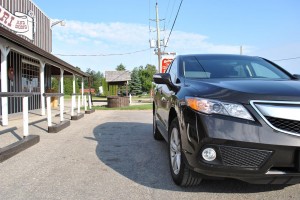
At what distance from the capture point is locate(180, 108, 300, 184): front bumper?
296 centimetres

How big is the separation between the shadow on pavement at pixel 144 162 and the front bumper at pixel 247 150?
75 cm

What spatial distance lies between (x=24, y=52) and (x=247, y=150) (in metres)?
10.2

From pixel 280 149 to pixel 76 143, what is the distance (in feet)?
16.4

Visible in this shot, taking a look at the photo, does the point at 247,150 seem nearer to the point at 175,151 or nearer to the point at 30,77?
the point at 175,151

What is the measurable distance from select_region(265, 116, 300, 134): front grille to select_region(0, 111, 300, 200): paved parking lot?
0.99 metres

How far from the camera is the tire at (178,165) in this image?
3652 millimetres

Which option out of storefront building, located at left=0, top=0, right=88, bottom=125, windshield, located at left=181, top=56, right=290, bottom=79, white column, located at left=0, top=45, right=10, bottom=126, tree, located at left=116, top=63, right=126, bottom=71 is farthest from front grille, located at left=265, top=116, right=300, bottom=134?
tree, located at left=116, top=63, right=126, bottom=71

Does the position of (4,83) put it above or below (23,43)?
below

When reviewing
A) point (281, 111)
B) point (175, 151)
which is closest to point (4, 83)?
point (175, 151)

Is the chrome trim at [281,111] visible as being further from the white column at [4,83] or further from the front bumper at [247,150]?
the white column at [4,83]

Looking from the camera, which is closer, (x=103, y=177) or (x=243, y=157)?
(x=243, y=157)

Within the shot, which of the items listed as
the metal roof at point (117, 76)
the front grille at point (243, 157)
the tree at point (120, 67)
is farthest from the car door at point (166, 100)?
the tree at point (120, 67)

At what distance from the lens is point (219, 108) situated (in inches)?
125

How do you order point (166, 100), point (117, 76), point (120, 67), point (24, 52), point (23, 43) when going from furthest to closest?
point (120, 67), point (117, 76), point (24, 52), point (23, 43), point (166, 100)
